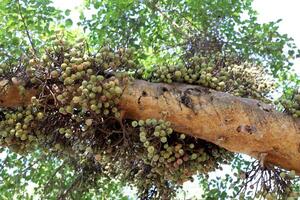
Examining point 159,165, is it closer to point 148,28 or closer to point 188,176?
point 188,176

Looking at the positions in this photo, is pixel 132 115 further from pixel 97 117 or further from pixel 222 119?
pixel 222 119

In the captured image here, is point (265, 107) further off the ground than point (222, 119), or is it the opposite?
point (265, 107)

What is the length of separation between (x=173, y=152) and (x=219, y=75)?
90cm

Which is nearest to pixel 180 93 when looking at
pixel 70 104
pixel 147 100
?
pixel 147 100

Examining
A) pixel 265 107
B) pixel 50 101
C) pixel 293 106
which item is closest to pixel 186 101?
pixel 265 107

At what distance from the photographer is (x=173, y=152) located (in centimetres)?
346

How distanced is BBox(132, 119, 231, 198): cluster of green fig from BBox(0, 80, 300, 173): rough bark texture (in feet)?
0.41

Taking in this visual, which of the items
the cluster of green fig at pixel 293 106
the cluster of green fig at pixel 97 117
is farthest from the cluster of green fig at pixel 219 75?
the cluster of green fig at pixel 293 106

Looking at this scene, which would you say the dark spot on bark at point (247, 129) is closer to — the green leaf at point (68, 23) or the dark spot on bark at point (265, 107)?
the dark spot on bark at point (265, 107)

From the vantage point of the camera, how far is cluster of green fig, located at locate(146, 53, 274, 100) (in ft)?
11.9

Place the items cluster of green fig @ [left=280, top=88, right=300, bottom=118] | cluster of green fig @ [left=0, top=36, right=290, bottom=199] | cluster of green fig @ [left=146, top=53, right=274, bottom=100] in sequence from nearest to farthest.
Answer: cluster of green fig @ [left=0, top=36, right=290, bottom=199] < cluster of green fig @ [left=280, top=88, right=300, bottom=118] < cluster of green fig @ [left=146, top=53, right=274, bottom=100]

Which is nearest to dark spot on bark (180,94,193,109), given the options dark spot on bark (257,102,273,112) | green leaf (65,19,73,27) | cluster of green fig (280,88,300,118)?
dark spot on bark (257,102,273,112)

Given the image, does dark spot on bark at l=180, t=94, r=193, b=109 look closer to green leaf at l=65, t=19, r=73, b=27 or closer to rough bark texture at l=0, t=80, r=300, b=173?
rough bark texture at l=0, t=80, r=300, b=173

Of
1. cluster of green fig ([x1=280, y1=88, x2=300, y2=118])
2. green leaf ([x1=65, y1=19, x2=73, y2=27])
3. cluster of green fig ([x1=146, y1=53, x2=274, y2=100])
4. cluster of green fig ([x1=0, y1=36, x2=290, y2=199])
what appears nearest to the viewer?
cluster of green fig ([x1=0, y1=36, x2=290, y2=199])
